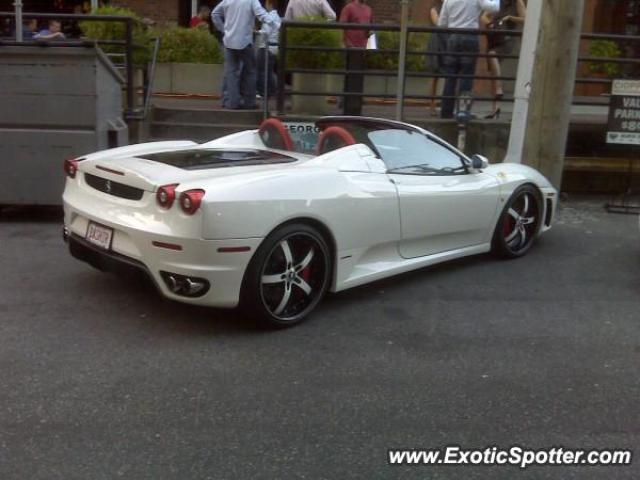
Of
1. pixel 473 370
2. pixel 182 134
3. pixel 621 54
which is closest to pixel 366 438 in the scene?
pixel 473 370

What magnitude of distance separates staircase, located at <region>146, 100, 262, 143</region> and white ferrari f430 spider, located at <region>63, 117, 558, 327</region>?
373 cm

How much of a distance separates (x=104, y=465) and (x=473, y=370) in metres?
2.09

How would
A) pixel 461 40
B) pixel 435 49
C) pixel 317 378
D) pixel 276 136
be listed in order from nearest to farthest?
pixel 317 378
pixel 276 136
pixel 461 40
pixel 435 49

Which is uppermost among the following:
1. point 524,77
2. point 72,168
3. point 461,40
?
point 461,40

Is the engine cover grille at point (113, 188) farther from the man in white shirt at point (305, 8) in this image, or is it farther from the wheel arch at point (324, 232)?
the man in white shirt at point (305, 8)

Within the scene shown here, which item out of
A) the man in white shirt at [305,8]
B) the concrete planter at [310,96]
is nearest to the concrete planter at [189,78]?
the man in white shirt at [305,8]

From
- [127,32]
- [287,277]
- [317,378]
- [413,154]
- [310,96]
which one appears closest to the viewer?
[317,378]

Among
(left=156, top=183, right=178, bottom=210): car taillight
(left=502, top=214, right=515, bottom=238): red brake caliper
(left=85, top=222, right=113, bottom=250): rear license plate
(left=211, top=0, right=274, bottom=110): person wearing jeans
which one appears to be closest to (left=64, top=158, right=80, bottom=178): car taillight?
(left=85, top=222, right=113, bottom=250): rear license plate

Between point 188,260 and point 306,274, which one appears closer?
point 188,260

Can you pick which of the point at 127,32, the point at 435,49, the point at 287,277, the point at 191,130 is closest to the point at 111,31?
the point at 127,32

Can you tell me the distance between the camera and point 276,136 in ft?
19.6

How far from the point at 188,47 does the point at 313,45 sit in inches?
145

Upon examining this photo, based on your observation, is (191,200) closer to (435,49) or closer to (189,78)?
(435,49)

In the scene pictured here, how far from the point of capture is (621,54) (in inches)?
575
